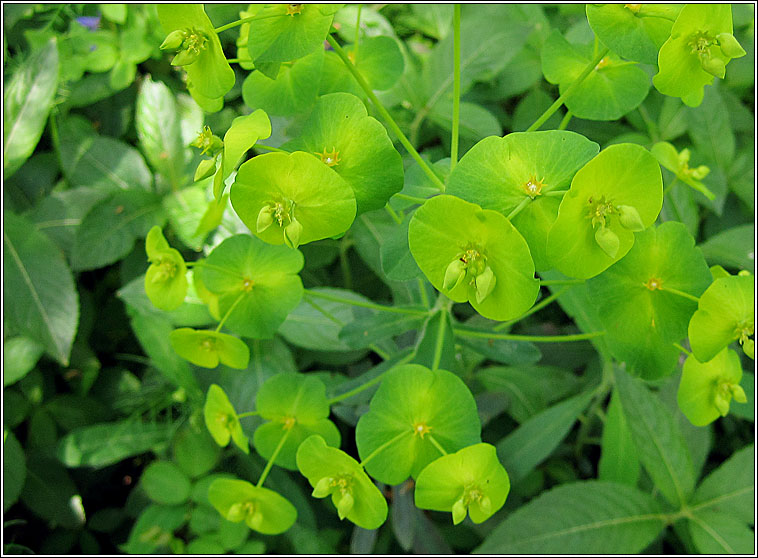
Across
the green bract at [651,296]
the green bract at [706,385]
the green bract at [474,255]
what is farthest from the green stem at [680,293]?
the green bract at [474,255]

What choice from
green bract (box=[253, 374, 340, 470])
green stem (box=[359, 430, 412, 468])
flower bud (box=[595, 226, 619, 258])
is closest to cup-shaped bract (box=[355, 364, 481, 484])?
green stem (box=[359, 430, 412, 468])

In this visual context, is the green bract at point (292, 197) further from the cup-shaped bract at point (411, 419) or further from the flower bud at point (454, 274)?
the cup-shaped bract at point (411, 419)

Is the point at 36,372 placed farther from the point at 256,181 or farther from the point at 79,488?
the point at 256,181

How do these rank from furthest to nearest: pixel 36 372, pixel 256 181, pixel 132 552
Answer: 1. pixel 36 372
2. pixel 132 552
3. pixel 256 181

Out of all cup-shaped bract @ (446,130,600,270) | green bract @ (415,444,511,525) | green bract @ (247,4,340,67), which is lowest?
green bract @ (415,444,511,525)

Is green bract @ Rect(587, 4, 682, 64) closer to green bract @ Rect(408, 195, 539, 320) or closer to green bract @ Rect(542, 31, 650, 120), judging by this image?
green bract @ Rect(542, 31, 650, 120)

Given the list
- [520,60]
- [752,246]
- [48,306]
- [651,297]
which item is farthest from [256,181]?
[752,246]

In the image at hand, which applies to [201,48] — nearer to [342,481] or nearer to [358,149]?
[358,149]
